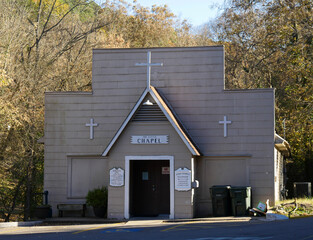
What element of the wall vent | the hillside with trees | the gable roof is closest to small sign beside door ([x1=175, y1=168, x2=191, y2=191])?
the gable roof

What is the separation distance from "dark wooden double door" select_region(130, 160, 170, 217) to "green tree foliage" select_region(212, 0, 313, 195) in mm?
10999

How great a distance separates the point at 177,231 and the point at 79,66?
18134 mm

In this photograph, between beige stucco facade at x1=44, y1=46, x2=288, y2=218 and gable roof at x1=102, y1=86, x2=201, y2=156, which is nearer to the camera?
gable roof at x1=102, y1=86, x2=201, y2=156

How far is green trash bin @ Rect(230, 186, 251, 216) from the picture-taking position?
67.9 ft

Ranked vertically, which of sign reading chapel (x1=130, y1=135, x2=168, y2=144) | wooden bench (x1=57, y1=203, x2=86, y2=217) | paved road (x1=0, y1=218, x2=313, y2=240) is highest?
sign reading chapel (x1=130, y1=135, x2=168, y2=144)

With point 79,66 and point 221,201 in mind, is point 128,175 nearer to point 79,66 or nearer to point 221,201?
point 221,201

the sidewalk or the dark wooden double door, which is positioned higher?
the dark wooden double door

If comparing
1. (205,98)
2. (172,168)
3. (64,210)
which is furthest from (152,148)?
(64,210)

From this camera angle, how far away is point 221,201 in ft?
68.4

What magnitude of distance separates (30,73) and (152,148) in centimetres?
990

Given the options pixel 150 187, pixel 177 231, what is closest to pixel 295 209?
pixel 150 187

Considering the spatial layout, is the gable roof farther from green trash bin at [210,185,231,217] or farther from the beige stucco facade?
green trash bin at [210,185,231,217]

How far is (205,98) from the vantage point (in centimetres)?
2262

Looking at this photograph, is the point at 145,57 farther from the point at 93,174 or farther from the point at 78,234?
the point at 78,234
